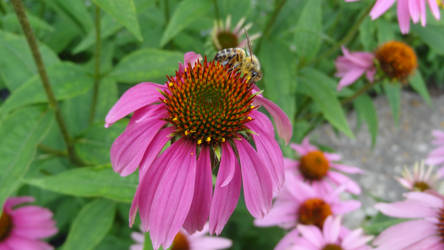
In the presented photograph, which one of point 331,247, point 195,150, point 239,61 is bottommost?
point 331,247

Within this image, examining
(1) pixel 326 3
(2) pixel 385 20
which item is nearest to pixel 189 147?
(2) pixel 385 20

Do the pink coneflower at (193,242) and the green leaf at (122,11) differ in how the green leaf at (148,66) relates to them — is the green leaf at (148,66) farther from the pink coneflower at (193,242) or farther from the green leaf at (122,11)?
the pink coneflower at (193,242)

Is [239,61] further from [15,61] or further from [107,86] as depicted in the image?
[15,61]

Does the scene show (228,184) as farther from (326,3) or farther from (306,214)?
(326,3)

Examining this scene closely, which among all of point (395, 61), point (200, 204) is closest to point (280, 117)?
point (200, 204)

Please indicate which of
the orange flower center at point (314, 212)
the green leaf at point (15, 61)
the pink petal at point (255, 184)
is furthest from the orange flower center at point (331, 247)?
the green leaf at point (15, 61)

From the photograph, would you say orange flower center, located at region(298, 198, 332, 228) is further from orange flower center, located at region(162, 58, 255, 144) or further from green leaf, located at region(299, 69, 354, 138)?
orange flower center, located at region(162, 58, 255, 144)

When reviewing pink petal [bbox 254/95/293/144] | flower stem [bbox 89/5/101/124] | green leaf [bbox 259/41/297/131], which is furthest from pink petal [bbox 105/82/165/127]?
green leaf [bbox 259/41/297/131]
